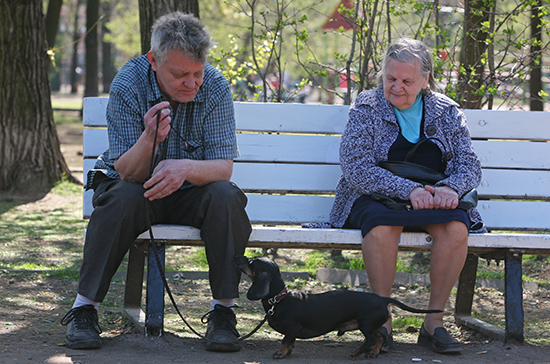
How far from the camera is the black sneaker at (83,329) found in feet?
9.24

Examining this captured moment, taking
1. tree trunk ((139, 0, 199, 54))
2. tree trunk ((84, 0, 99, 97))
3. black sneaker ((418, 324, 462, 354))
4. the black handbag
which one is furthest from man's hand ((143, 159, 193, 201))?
tree trunk ((84, 0, 99, 97))

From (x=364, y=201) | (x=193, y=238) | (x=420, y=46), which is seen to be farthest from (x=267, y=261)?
(x=420, y=46)

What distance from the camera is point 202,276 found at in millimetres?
4586

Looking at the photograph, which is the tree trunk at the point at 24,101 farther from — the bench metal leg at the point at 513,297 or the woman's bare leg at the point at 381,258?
the bench metal leg at the point at 513,297

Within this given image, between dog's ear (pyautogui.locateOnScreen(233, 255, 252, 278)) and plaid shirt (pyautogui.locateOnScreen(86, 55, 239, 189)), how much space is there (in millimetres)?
502

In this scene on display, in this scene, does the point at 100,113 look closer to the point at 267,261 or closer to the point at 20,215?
the point at 267,261

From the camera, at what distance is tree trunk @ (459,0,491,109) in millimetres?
4680

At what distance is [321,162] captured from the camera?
151 inches

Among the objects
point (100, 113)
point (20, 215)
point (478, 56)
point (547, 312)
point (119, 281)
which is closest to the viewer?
point (100, 113)

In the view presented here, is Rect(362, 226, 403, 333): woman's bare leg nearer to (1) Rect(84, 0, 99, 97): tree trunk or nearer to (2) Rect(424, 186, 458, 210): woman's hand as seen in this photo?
(2) Rect(424, 186, 458, 210): woman's hand

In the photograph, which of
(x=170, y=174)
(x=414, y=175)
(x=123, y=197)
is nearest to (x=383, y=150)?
(x=414, y=175)

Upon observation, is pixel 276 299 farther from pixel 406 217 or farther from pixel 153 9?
pixel 153 9

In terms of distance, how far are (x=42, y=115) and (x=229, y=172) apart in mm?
4713

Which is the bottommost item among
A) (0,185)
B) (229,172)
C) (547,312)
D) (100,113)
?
(547,312)
